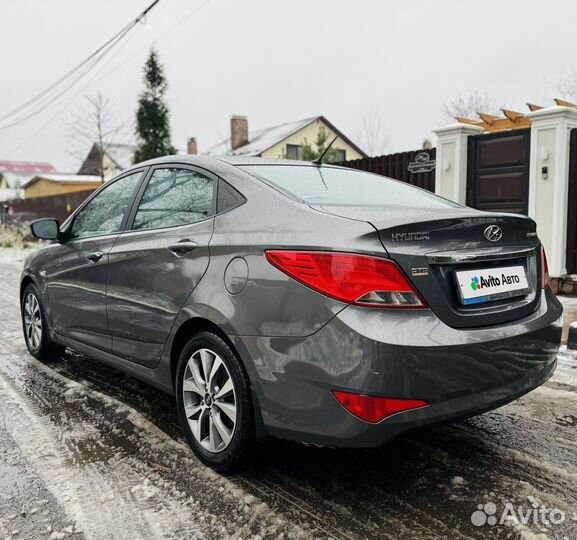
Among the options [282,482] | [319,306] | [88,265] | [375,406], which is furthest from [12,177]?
[375,406]

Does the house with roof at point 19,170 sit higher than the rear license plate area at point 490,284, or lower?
higher

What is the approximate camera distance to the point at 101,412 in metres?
3.65

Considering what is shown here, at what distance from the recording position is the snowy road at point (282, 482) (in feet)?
7.64

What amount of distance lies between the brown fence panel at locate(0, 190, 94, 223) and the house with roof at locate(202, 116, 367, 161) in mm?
12005

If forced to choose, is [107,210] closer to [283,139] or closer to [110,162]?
[283,139]

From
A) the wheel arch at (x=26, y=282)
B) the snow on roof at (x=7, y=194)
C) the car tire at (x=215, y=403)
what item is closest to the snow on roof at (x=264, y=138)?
the wheel arch at (x=26, y=282)

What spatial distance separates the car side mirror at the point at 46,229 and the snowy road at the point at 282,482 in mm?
1275

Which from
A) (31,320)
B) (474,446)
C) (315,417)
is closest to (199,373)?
(315,417)

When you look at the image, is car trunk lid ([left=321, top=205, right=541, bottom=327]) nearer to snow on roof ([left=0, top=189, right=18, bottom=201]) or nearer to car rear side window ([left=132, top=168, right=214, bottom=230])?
car rear side window ([left=132, top=168, right=214, bottom=230])

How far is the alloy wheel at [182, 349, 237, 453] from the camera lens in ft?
8.83

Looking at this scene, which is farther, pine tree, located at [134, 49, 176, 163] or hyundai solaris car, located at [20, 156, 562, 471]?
pine tree, located at [134, 49, 176, 163]

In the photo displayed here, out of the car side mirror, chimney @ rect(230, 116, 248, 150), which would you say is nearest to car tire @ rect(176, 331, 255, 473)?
the car side mirror

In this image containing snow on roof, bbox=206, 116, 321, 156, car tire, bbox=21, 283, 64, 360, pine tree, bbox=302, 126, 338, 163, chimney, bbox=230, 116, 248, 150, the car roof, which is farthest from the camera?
chimney, bbox=230, 116, 248, 150

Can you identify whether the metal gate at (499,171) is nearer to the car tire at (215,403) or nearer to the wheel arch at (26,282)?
the wheel arch at (26,282)
